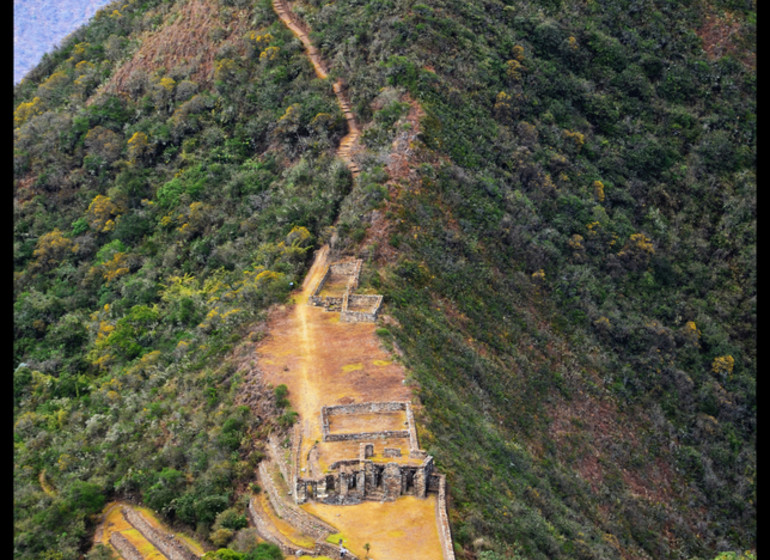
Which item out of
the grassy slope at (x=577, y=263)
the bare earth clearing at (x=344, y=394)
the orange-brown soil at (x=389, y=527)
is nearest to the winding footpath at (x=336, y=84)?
the grassy slope at (x=577, y=263)

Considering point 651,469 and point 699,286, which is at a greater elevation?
point 699,286

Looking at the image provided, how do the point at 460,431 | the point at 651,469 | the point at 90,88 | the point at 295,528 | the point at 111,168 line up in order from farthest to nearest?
the point at 90,88
the point at 111,168
the point at 651,469
the point at 460,431
the point at 295,528

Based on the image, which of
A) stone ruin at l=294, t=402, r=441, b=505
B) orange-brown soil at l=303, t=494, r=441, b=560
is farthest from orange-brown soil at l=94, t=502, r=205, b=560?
→ orange-brown soil at l=303, t=494, r=441, b=560

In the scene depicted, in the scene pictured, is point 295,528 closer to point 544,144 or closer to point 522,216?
point 522,216

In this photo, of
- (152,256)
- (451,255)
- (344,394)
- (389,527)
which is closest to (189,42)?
(152,256)

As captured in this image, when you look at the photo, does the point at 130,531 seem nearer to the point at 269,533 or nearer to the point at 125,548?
the point at 125,548

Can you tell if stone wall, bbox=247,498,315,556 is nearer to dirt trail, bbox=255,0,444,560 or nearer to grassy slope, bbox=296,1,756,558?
dirt trail, bbox=255,0,444,560

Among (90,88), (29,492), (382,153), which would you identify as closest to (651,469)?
(382,153)
